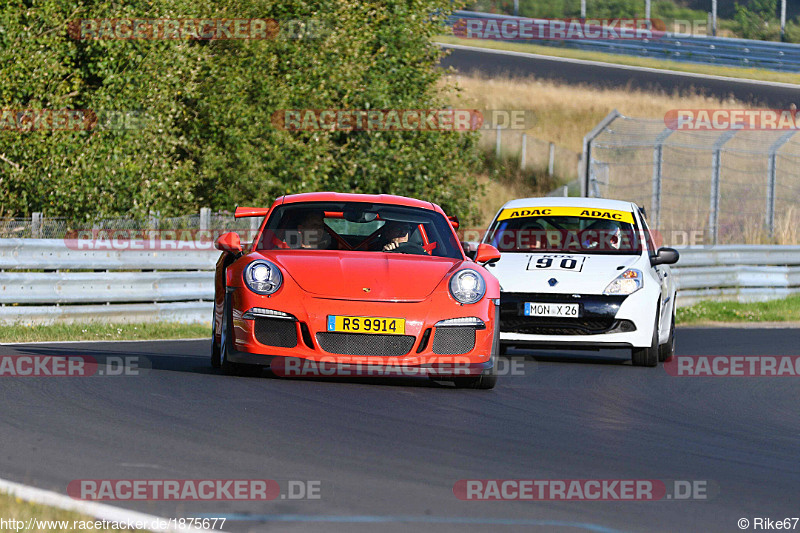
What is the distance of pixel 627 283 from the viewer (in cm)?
1212

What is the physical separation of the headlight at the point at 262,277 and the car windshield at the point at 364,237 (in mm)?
619

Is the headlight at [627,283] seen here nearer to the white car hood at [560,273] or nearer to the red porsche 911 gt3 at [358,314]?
the white car hood at [560,273]

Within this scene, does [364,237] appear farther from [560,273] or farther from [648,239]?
[648,239]

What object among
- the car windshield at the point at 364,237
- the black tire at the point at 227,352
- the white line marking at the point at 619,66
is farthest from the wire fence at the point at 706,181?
the black tire at the point at 227,352

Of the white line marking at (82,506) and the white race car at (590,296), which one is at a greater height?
the white line marking at (82,506)

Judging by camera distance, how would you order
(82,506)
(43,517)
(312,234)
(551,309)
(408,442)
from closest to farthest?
1. (43,517)
2. (82,506)
3. (408,442)
4. (312,234)
5. (551,309)

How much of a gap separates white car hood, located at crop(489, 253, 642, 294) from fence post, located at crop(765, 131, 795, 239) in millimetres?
11080

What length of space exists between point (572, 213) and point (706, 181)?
72.1ft

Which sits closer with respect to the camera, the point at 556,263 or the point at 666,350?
the point at 556,263

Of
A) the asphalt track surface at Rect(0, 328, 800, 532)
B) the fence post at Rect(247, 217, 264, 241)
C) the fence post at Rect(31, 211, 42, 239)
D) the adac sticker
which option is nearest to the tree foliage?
the fence post at Rect(247, 217, 264, 241)

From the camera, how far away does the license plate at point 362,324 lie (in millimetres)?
8805

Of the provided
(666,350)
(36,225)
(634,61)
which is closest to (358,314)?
(666,350)

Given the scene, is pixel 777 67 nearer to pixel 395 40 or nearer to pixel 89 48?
pixel 395 40

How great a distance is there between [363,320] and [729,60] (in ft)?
125
